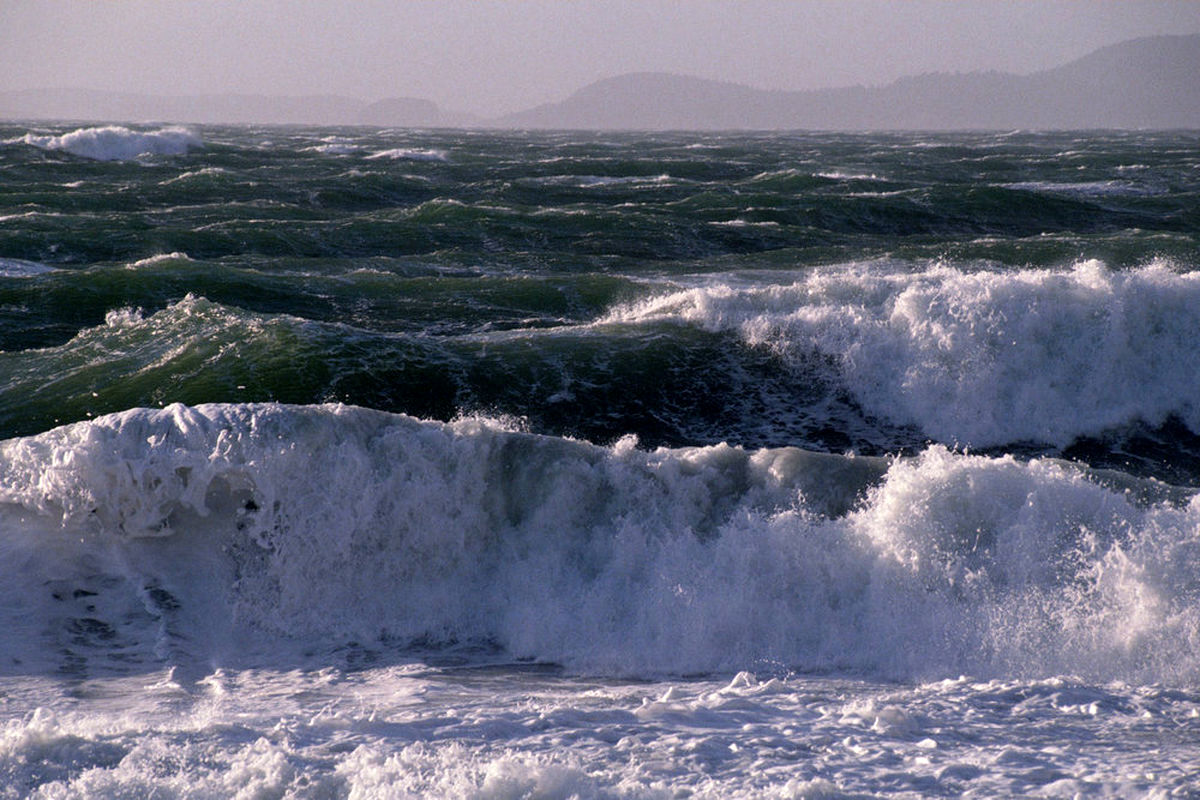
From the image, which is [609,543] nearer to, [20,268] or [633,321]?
[633,321]

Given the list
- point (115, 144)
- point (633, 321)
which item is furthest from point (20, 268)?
point (115, 144)

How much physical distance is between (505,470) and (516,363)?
4165 mm

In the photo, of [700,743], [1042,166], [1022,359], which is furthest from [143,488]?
[1042,166]

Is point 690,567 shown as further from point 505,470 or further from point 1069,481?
point 1069,481

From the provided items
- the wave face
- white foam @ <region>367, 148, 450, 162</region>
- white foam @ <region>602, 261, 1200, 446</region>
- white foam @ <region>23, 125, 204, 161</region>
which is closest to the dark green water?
white foam @ <region>602, 261, 1200, 446</region>

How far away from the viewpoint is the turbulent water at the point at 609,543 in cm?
457

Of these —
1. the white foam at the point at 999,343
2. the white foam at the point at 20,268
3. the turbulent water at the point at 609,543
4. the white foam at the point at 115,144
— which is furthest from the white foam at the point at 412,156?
the white foam at the point at 999,343

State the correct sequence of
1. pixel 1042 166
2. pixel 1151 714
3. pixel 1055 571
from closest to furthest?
pixel 1151 714, pixel 1055 571, pixel 1042 166

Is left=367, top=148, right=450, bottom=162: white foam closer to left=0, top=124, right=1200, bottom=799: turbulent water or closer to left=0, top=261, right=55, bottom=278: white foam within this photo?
left=0, top=261, right=55, bottom=278: white foam

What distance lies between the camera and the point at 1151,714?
5.06 m

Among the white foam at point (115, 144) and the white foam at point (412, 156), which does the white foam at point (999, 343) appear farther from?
the white foam at point (115, 144)

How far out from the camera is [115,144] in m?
42.5

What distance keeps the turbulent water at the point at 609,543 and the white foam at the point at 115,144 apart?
29653 millimetres

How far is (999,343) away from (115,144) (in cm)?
4040
